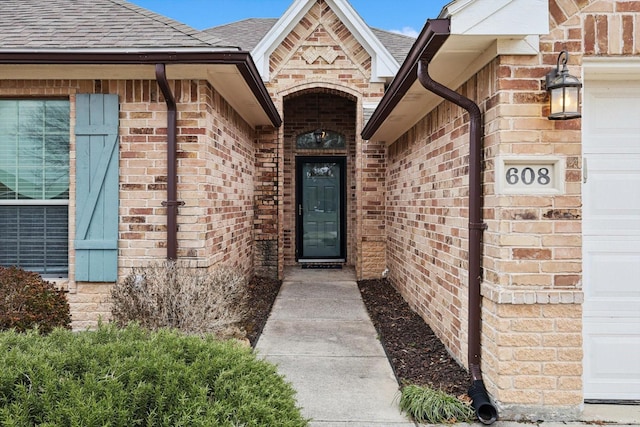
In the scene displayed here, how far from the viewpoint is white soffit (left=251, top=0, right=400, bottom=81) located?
8258mm

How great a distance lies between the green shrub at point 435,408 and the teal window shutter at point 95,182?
311cm

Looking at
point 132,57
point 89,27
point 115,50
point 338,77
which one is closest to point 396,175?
point 338,77

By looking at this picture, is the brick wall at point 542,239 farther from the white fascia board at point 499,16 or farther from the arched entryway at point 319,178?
the arched entryway at point 319,178

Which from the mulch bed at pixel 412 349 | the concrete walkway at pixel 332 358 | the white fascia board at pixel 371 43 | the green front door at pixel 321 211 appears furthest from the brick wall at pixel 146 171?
the green front door at pixel 321 211

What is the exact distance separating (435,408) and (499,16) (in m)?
2.61

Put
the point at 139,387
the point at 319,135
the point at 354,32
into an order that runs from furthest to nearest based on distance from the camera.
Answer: the point at 319,135
the point at 354,32
the point at 139,387

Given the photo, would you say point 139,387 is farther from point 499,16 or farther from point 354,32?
point 354,32

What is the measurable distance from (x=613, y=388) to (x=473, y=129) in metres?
2.10

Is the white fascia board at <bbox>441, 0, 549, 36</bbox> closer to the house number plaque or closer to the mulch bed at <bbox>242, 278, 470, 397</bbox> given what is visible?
the house number plaque

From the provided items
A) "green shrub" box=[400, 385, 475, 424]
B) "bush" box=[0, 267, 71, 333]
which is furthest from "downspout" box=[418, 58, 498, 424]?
"bush" box=[0, 267, 71, 333]

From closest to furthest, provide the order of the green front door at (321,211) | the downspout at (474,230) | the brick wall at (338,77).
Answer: the downspout at (474,230) → the brick wall at (338,77) → the green front door at (321,211)

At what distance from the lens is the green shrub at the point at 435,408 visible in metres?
3.03

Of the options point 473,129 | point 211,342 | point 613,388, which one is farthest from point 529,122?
point 211,342

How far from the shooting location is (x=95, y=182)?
4527 mm
